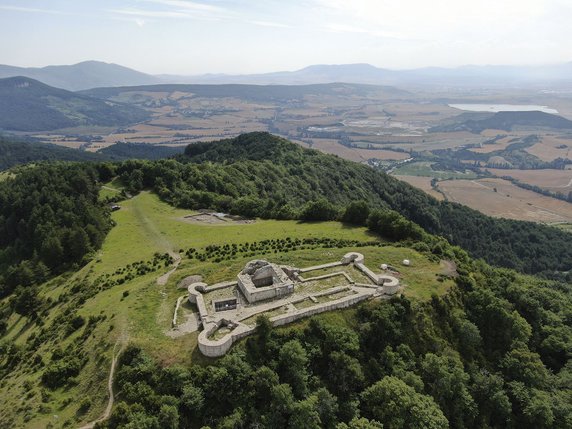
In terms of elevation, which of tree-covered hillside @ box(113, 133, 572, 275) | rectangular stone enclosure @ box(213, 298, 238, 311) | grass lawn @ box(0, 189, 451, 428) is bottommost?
tree-covered hillside @ box(113, 133, 572, 275)

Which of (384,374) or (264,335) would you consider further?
(384,374)

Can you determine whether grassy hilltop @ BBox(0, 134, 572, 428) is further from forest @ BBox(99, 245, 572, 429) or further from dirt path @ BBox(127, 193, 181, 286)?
dirt path @ BBox(127, 193, 181, 286)

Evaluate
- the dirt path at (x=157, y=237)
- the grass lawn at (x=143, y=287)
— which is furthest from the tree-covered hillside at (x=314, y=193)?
the grass lawn at (x=143, y=287)

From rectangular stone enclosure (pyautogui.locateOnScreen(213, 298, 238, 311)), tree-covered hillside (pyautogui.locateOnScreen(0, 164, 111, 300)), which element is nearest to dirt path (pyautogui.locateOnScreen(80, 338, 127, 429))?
rectangular stone enclosure (pyautogui.locateOnScreen(213, 298, 238, 311))

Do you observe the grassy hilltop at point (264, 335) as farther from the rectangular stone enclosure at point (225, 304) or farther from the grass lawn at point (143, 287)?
the rectangular stone enclosure at point (225, 304)

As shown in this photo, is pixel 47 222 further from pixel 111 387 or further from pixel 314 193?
pixel 314 193

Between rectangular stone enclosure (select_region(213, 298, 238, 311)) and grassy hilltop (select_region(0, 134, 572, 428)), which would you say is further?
rectangular stone enclosure (select_region(213, 298, 238, 311))

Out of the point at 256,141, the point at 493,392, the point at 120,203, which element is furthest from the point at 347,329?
the point at 256,141

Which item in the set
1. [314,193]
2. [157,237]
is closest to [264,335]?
[157,237]
